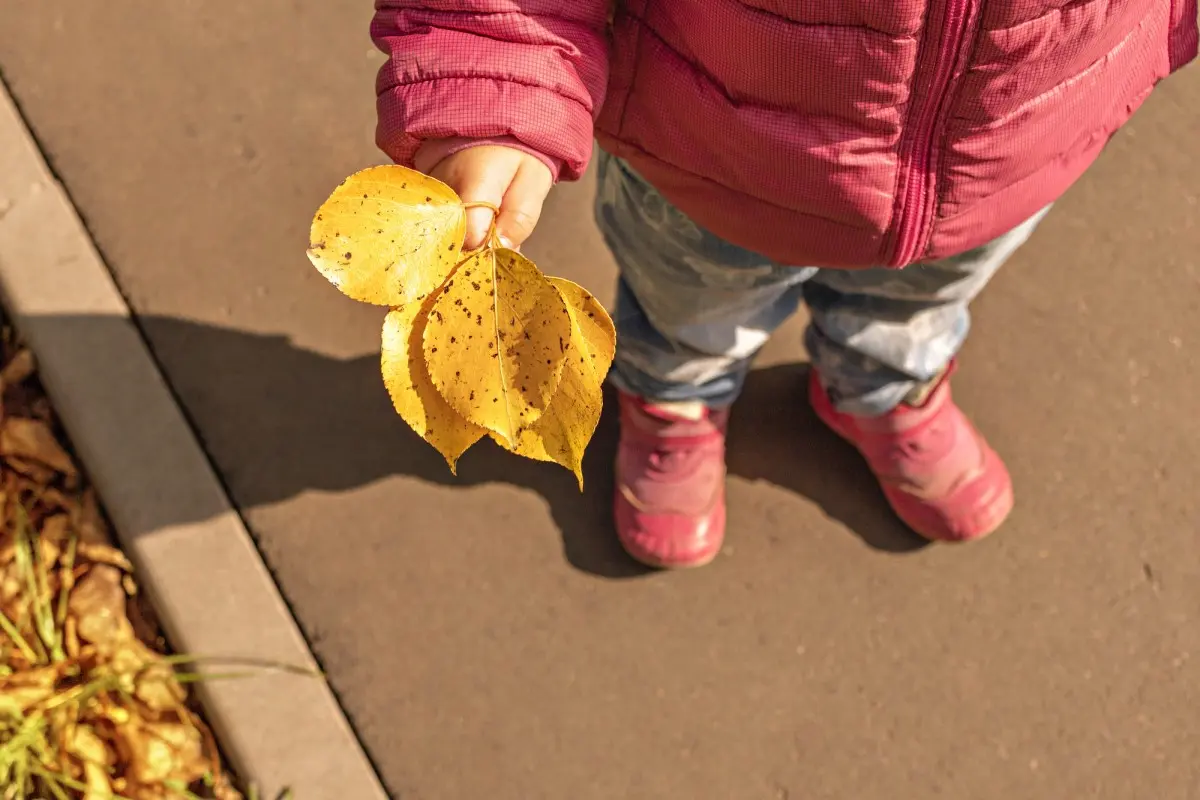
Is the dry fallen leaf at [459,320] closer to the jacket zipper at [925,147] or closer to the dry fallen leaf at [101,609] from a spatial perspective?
the jacket zipper at [925,147]

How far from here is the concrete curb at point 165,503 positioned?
161 cm

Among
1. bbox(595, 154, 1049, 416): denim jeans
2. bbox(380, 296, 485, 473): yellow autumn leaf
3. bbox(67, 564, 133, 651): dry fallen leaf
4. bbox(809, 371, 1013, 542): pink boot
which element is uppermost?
bbox(380, 296, 485, 473): yellow autumn leaf

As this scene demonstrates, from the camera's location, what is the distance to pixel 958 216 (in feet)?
3.73

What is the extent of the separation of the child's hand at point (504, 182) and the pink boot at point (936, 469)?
3.34 feet

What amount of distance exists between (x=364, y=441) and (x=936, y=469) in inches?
37.5

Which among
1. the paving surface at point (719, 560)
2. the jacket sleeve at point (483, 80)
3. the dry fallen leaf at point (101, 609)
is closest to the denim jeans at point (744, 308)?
the paving surface at point (719, 560)

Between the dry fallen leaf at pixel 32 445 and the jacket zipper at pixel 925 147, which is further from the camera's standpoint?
the dry fallen leaf at pixel 32 445

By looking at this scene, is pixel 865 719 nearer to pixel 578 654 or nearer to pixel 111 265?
pixel 578 654

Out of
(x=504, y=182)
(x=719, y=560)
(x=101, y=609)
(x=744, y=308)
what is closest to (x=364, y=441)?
(x=101, y=609)

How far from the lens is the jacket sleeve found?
866mm

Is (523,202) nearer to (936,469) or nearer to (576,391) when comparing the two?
(576,391)

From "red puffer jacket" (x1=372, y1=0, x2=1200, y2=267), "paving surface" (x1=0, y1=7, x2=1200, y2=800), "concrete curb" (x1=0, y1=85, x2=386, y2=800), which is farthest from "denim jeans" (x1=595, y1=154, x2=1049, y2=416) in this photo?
"concrete curb" (x1=0, y1=85, x2=386, y2=800)

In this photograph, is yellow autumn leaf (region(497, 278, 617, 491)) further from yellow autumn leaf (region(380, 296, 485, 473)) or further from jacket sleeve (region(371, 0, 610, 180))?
jacket sleeve (region(371, 0, 610, 180))

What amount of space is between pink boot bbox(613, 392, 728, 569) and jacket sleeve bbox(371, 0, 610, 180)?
0.84 meters
